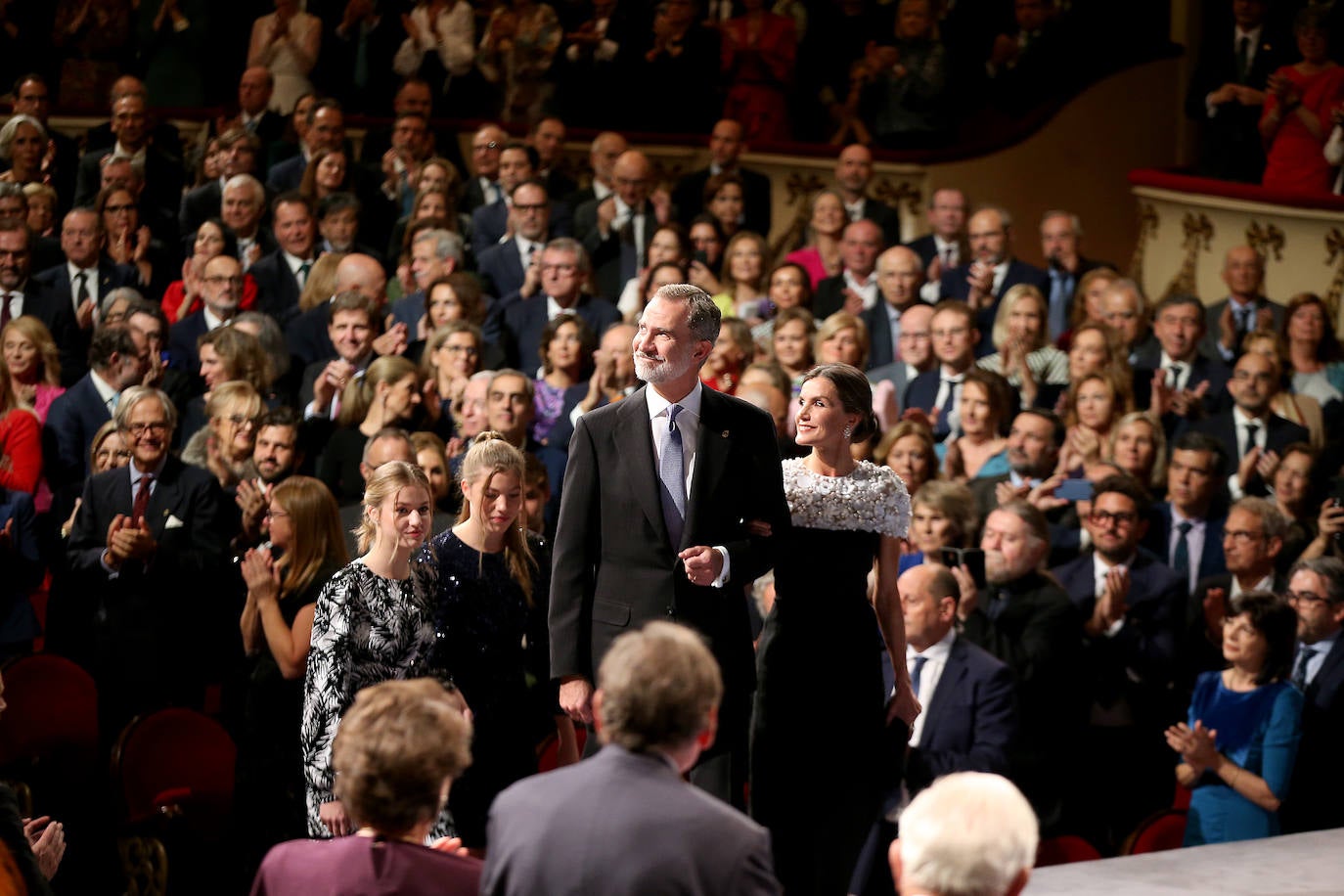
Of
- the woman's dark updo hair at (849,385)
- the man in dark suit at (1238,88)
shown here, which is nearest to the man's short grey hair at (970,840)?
the woman's dark updo hair at (849,385)

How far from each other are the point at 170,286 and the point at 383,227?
1527 millimetres

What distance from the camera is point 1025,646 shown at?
6.21 m

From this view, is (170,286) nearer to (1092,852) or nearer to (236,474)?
(236,474)

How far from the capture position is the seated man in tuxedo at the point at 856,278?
9523 mm

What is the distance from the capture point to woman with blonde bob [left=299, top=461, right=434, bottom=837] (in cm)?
431

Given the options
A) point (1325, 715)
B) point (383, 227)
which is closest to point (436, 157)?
point (383, 227)

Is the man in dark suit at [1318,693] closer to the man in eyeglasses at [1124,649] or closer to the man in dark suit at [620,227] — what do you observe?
the man in eyeglasses at [1124,649]

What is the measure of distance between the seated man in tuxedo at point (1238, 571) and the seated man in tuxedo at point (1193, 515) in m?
0.30

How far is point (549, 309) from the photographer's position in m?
8.80

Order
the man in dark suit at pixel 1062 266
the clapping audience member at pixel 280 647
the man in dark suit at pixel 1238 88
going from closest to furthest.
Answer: the clapping audience member at pixel 280 647
the man in dark suit at pixel 1062 266
the man in dark suit at pixel 1238 88

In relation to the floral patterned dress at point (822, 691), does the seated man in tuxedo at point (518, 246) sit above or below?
above

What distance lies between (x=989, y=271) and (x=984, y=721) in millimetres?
4146

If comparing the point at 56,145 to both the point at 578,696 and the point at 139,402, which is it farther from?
the point at 578,696

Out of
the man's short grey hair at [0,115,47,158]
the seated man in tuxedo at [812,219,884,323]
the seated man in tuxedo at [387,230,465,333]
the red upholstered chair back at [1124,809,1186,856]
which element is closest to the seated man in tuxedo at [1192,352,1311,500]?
the seated man in tuxedo at [812,219,884,323]
